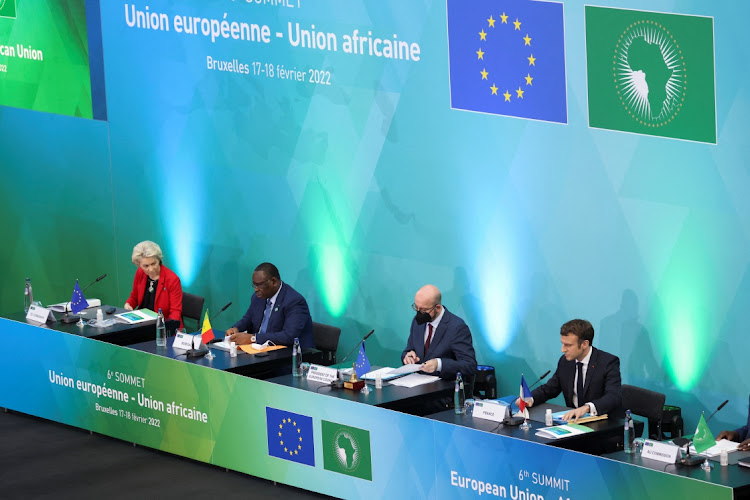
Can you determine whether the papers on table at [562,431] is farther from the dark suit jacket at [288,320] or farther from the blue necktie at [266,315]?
the blue necktie at [266,315]

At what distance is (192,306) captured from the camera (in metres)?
11.6

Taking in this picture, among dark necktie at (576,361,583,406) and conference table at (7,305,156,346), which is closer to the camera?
dark necktie at (576,361,583,406)

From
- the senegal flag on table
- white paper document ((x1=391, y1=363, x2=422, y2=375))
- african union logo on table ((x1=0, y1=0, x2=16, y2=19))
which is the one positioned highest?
african union logo on table ((x1=0, y1=0, x2=16, y2=19))

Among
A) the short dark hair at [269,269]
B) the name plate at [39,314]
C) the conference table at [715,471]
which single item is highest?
the short dark hair at [269,269]

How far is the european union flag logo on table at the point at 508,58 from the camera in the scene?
920 centimetres

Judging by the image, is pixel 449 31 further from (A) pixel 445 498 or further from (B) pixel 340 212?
(A) pixel 445 498

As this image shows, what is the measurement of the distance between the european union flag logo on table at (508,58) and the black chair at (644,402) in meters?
1.82

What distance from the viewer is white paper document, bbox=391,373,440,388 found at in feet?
29.8

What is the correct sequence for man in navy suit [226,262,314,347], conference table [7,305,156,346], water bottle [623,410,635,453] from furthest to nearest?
conference table [7,305,156,346], man in navy suit [226,262,314,347], water bottle [623,410,635,453]

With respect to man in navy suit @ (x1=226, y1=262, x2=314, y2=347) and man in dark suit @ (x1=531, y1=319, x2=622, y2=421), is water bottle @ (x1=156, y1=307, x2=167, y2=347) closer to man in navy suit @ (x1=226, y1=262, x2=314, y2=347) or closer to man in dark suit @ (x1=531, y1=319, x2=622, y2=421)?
man in navy suit @ (x1=226, y1=262, x2=314, y2=347)

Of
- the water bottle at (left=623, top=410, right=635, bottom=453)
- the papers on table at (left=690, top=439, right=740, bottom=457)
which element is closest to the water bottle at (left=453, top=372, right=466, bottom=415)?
the water bottle at (left=623, top=410, right=635, bottom=453)

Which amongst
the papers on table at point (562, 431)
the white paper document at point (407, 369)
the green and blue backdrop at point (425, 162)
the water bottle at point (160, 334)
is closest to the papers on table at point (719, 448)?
the papers on table at point (562, 431)

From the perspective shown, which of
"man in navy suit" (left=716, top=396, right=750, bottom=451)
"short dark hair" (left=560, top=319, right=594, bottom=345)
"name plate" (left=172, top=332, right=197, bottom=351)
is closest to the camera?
"man in navy suit" (left=716, top=396, right=750, bottom=451)

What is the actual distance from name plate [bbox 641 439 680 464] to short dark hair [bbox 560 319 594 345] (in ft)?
3.24
